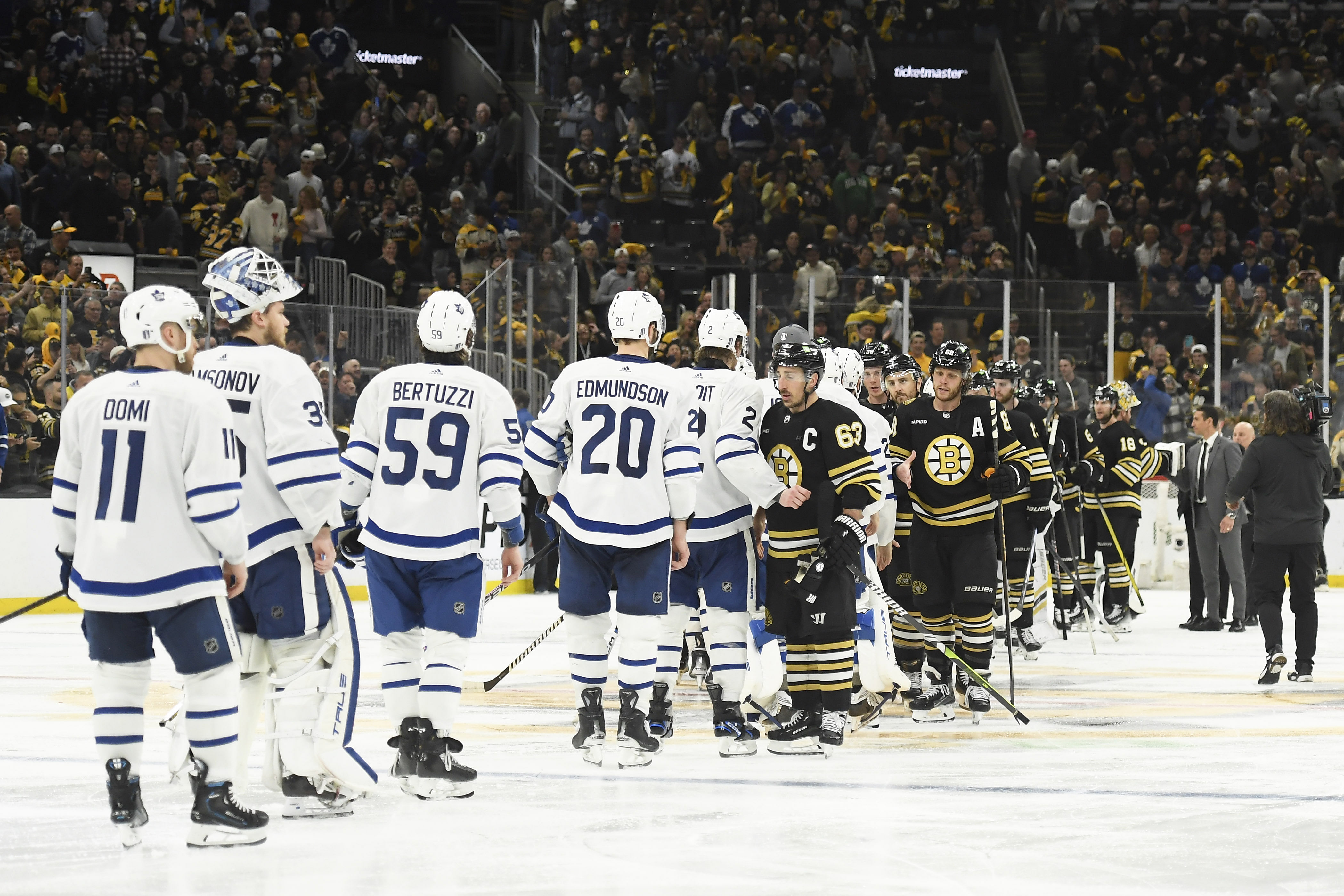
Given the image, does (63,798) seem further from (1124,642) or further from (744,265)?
(744,265)

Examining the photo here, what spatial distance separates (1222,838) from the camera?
14.7ft

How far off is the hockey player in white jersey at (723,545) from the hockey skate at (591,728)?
1.68 ft

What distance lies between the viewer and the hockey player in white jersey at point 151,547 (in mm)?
4082

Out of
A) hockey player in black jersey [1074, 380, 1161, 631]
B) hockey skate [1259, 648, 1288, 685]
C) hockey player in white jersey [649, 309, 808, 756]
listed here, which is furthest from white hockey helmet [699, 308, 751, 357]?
hockey player in black jersey [1074, 380, 1161, 631]

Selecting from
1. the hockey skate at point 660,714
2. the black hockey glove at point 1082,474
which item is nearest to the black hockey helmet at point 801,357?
the hockey skate at point 660,714

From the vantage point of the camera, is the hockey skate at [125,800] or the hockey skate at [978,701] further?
the hockey skate at [978,701]

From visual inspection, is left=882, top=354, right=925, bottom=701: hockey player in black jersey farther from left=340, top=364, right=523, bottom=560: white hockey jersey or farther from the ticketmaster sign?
the ticketmaster sign

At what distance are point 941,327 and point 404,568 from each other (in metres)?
8.52

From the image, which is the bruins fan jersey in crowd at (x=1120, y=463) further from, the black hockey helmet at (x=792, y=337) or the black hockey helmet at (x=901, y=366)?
the black hockey helmet at (x=792, y=337)

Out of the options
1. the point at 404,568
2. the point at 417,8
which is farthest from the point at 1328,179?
the point at 404,568

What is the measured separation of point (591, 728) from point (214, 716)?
5.56ft

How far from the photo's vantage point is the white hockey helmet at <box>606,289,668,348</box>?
562cm

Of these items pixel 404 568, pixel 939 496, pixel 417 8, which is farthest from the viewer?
pixel 417 8

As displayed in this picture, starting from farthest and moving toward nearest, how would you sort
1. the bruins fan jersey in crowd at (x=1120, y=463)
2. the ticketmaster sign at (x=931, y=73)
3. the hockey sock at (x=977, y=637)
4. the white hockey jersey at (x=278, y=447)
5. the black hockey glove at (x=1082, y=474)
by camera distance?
1. the ticketmaster sign at (x=931, y=73)
2. the bruins fan jersey in crowd at (x=1120, y=463)
3. the black hockey glove at (x=1082, y=474)
4. the hockey sock at (x=977, y=637)
5. the white hockey jersey at (x=278, y=447)
